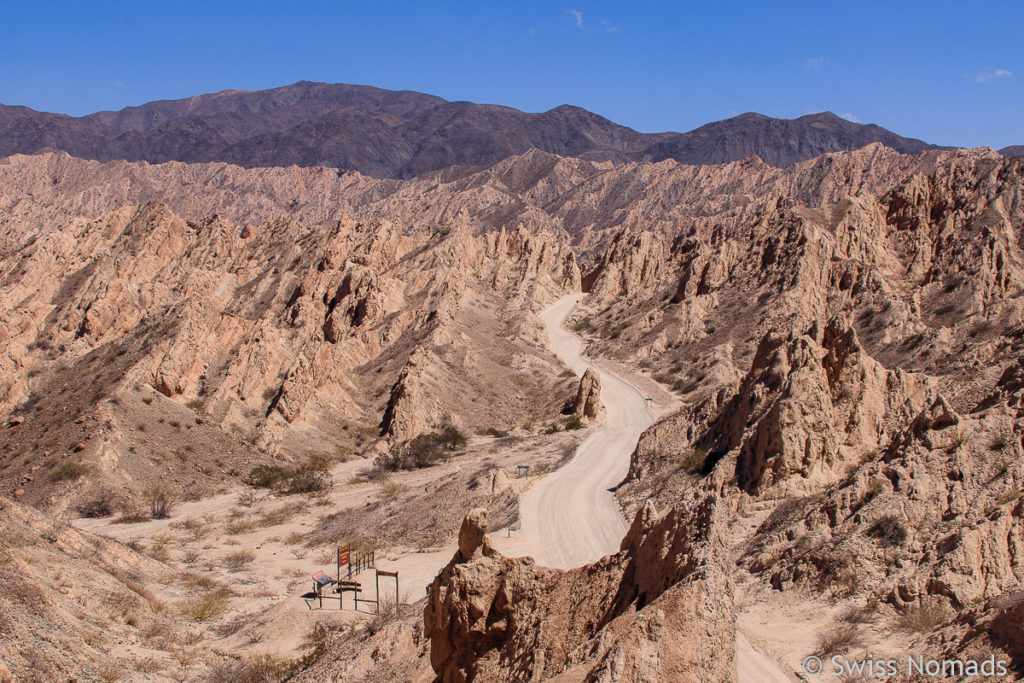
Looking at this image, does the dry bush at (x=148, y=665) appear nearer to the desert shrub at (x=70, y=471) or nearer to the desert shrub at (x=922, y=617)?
the desert shrub at (x=922, y=617)

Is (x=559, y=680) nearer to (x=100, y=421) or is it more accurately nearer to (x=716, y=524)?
(x=716, y=524)

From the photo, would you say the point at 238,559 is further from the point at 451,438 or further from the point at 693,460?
the point at 451,438

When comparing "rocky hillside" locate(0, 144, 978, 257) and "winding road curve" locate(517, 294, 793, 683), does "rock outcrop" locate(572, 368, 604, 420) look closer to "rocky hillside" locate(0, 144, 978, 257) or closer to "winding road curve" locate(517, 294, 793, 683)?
"winding road curve" locate(517, 294, 793, 683)

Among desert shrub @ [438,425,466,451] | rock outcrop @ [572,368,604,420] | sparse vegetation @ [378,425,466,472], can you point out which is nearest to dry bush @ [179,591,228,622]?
sparse vegetation @ [378,425,466,472]

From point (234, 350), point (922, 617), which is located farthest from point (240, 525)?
point (922, 617)

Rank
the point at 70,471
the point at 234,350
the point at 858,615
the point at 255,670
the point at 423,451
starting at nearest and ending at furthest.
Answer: the point at 858,615 < the point at 255,670 < the point at 70,471 < the point at 423,451 < the point at 234,350

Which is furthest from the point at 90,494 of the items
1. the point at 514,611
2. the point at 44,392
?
the point at 514,611
